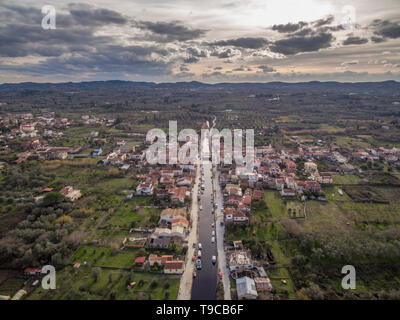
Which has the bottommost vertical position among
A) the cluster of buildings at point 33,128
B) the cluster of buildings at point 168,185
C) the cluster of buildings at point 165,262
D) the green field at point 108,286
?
the green field at point 108,286

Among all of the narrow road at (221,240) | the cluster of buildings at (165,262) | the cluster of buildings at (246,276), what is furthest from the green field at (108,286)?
the cluster of buildings at (246,276)

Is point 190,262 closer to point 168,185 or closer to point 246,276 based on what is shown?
point 246,276

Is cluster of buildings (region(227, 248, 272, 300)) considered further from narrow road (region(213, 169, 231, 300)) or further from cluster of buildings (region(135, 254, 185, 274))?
cluster of buildings (region(135, 254, 185, 274))

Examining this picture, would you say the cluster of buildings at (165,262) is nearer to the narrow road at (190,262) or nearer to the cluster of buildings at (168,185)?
the narrow road at (190,262)

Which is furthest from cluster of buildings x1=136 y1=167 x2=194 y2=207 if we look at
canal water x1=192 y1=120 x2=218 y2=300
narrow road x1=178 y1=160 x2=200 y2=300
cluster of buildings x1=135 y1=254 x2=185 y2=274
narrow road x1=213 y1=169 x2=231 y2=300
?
cluster of buildings x1=135 y1=254 x2=185 y2=274

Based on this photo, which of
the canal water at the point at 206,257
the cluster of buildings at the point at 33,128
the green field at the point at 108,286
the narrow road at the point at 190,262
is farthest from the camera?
the cluster of buildings at the point at 33,128

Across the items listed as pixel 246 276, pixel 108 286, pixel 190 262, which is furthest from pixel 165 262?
pixel 246 276

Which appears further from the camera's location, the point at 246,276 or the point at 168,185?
the point at 168,185
